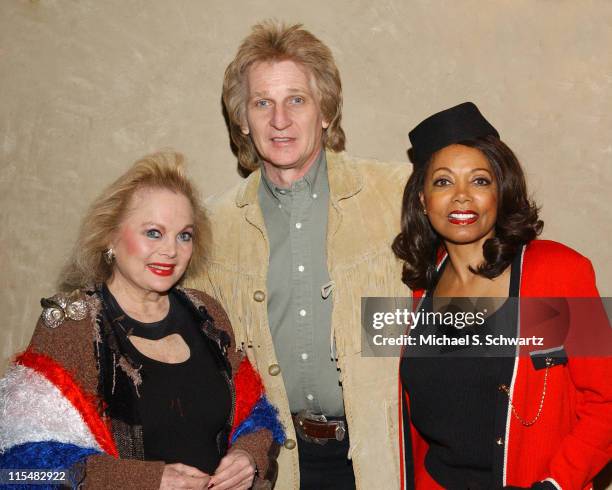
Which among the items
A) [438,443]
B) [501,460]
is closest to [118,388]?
[438,443]

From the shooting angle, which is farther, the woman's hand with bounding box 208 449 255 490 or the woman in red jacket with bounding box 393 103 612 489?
the woman's hand with bounding box 208 449 255 490

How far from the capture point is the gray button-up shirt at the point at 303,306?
2.72 metres

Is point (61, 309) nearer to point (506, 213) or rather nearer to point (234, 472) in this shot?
point (234, 472)

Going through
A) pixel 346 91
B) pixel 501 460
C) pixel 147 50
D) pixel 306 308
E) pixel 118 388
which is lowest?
pixel 501 460

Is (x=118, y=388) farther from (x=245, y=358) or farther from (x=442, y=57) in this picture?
(x=442, y=57)

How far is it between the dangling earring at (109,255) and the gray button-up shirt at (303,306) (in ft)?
2.18

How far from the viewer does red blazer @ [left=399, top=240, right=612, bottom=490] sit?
84.4 inches

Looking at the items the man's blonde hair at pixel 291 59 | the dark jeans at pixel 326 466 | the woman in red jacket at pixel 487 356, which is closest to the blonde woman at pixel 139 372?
the dark jeans at pixel 326 466

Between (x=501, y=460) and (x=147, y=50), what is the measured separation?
233 cm

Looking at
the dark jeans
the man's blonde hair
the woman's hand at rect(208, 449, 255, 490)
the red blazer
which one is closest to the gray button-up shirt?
the dark jeans

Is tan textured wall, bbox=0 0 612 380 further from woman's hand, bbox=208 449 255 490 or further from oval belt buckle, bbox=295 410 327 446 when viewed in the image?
woman's hand, bbox=208 449 255 490

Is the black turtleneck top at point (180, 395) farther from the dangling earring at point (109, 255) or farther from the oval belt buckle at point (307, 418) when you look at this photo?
the oval belt buckle at point (307, 418)

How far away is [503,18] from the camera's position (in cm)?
305

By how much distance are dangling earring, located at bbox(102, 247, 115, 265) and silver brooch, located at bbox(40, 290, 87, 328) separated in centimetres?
20
